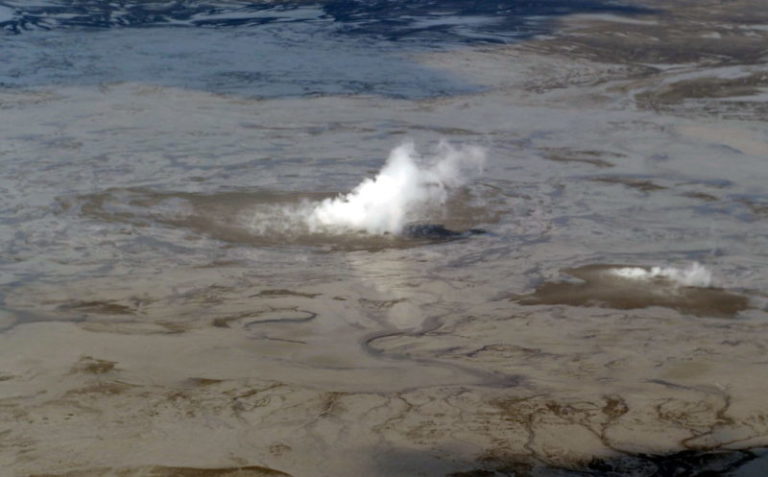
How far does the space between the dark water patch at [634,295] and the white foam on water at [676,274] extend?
0.14ft

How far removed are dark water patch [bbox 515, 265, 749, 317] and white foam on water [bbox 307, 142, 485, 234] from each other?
5.42 feet

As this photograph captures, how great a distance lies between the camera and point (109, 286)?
6.57m

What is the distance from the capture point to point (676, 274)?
6984mm

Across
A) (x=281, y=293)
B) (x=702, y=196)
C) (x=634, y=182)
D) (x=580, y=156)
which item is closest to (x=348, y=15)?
(x=580, y=156)

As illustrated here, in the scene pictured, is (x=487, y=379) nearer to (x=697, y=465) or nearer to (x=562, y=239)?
(x=697, y=465)

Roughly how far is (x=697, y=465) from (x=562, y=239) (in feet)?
11.7

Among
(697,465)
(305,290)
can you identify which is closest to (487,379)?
(697,465)

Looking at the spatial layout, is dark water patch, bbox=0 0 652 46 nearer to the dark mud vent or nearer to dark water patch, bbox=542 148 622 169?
dark water patch, bbox=542 148 622 169

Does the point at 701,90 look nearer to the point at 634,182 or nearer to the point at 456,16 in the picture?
the point at 634,182

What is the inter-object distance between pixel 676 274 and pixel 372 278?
196cm

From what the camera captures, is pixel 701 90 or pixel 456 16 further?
pixel 456 16

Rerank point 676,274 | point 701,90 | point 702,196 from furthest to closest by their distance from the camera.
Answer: point 701,90 → point 702,196 → point 676,274

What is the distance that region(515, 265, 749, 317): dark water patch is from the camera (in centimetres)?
641

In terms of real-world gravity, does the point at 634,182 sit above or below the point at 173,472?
below
